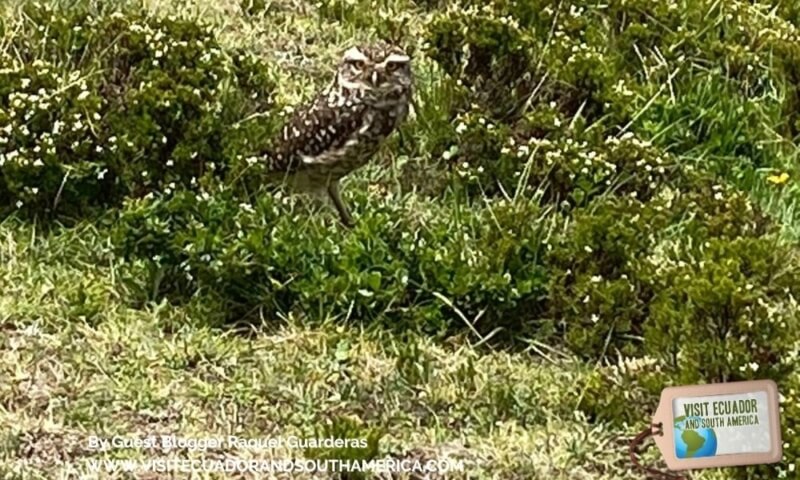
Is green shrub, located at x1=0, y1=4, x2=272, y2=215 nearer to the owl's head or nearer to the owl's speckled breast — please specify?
the owl's speckled breast


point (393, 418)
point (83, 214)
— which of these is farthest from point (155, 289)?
point (393, 418)

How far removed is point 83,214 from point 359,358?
0.78m

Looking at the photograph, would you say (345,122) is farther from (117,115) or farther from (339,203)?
(117,115)

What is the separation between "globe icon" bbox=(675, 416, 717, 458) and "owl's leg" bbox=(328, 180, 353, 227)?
0.92 m

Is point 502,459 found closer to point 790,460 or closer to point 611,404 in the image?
point 611,404

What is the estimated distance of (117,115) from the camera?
3496mm

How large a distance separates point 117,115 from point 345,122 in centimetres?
54

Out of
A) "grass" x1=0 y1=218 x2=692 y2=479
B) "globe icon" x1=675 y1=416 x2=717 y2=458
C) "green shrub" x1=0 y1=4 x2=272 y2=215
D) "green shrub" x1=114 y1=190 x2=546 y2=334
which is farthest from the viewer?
"green shrub" x1=0 y1=4 x2=272 y2=215

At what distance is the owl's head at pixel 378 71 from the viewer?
128 inches

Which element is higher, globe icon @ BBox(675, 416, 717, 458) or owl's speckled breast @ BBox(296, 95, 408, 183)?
owl's speckled breast @ BBox(296, 95, 408, 183)

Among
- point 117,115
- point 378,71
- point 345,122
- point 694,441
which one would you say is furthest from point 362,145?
point 694,441

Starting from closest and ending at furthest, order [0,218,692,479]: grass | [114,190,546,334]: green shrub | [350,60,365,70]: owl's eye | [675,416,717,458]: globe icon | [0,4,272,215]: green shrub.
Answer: [675,416,717,458]: globe icon, [0,218,692,479]: grass, [114,190,546,334]: green shrub, [350,60,365,70]: owl's eye, [0,4,272,215]: green shrub

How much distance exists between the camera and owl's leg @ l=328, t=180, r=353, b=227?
3.37 m

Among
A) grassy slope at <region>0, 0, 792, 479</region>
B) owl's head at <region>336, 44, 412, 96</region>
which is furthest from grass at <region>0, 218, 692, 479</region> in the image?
owl's head at <region>336, 44, 412, 96</region>
